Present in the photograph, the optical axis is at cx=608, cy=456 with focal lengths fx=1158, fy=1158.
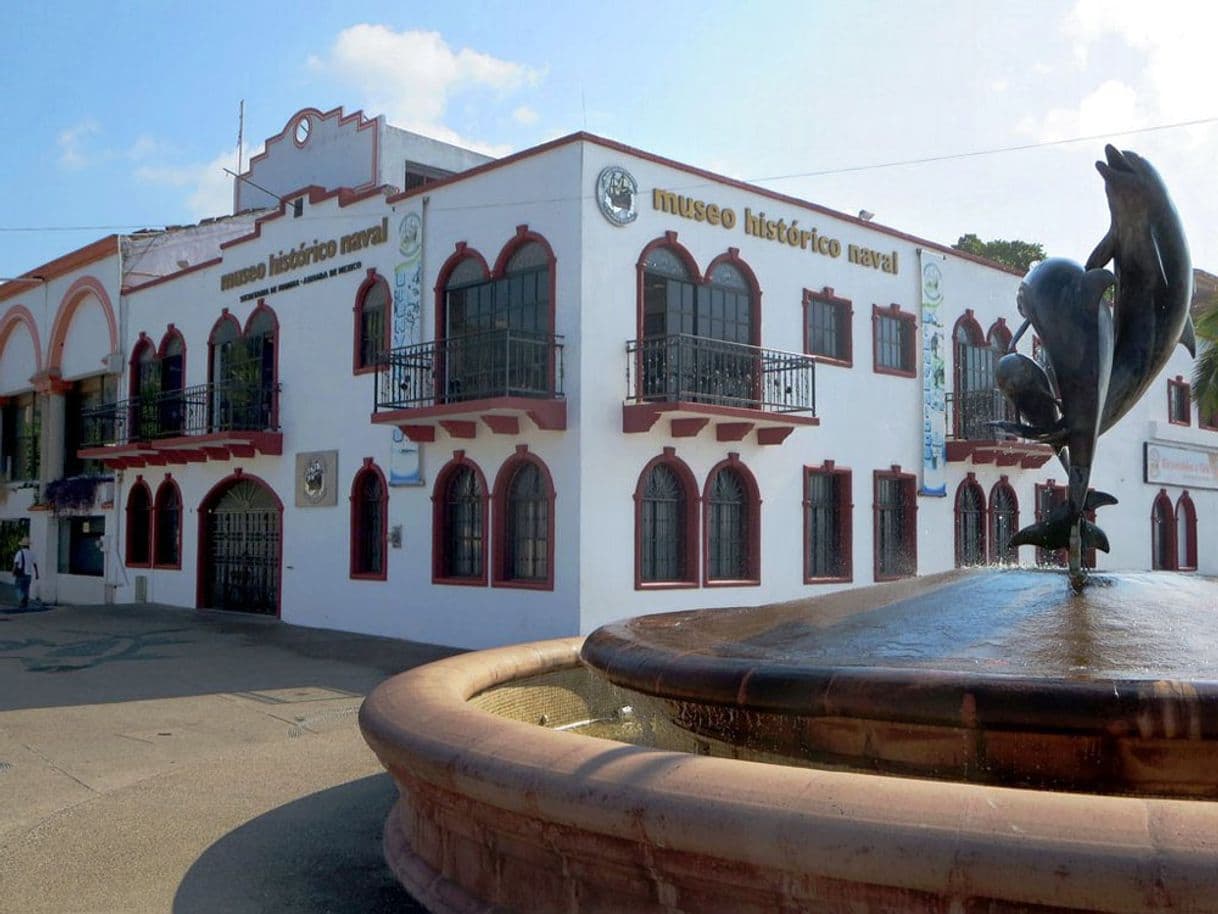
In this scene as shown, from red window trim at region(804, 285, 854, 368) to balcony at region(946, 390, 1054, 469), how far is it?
323 centimetres

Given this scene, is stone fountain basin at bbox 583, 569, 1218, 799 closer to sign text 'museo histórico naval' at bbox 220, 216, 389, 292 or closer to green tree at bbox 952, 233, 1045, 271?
sign text 'museo histórico naval' at bbox 220, 216, 389, 292

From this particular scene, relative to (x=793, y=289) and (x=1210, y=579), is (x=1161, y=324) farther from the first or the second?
(x=793, y=289)

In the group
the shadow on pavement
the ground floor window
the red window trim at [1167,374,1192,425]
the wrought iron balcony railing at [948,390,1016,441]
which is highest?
the red window trim at [1167,374,1192,425]

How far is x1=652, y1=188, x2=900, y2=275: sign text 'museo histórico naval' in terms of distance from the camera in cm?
1686

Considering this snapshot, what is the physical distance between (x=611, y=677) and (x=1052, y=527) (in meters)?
2.65

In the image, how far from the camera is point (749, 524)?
58.5ft

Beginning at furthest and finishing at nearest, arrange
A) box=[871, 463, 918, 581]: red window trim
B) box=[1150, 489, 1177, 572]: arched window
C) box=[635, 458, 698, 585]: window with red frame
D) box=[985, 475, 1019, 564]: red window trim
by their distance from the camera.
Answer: box=[1150, 489, 1177, 572]: arched window
box=[985, 475, 1019, 564]: red window trim
box=[871, 463, 918, 581]: red window trim
box=[635, 458, 698, 585]: window with red frame

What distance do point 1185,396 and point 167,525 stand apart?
2455 cm

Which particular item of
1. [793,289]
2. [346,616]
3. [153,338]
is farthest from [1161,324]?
[153,338]

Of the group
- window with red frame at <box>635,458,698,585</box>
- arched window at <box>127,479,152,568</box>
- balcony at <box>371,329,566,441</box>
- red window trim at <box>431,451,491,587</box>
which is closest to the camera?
balcony at <box>371,329,566,441</box>

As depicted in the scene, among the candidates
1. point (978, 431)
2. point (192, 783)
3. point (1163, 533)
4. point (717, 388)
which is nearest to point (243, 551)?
point (717, 388)

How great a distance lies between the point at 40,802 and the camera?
747 cm

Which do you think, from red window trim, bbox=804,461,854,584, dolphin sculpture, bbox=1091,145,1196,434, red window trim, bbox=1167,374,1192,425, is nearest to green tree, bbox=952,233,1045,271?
red window trim, bbox=1167,374,1192,425

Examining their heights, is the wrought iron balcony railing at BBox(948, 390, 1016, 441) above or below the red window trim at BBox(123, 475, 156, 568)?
above
